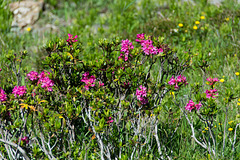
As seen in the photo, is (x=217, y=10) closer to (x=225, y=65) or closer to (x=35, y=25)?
(x=225, y=65)

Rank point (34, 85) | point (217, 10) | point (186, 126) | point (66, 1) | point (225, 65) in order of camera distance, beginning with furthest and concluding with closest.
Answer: point (66, 1) < point (217, 10) < point (225, 65) < point (186, 126) < point (34, 85)

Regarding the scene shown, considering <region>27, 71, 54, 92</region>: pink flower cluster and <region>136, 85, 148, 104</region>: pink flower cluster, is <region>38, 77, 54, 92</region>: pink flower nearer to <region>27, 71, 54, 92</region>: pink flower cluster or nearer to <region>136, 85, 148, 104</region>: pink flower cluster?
<region>27, 71, 54, 92</region>: pink flower cluster

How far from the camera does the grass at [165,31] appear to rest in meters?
4.03

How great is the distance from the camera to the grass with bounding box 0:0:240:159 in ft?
13.2

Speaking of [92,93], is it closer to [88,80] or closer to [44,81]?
[88,80]

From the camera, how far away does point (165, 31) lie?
17.9ft

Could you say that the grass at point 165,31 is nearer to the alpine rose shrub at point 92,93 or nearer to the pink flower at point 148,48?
the alpine rose shrub at point 92,93

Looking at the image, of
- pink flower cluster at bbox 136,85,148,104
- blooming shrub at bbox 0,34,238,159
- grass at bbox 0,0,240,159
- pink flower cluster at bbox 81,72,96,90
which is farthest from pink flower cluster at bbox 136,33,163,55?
grass at bbox 0,0,240,159

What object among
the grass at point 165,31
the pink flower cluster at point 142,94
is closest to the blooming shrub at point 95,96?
the pink flower cluster at point 142,94

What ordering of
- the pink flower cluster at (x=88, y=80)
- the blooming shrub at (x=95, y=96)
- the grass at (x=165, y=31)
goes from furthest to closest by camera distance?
the grass at (x=165, y=31)
the pink flower cluster at (x=88, y=80)
the blooming shrub at (x=95, y=96)

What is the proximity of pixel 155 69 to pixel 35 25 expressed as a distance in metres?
3.78

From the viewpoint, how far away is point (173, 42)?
16.6 ft


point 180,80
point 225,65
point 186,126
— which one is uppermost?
point 180,80

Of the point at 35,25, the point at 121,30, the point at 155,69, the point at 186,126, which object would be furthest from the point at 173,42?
the point at 35,25
